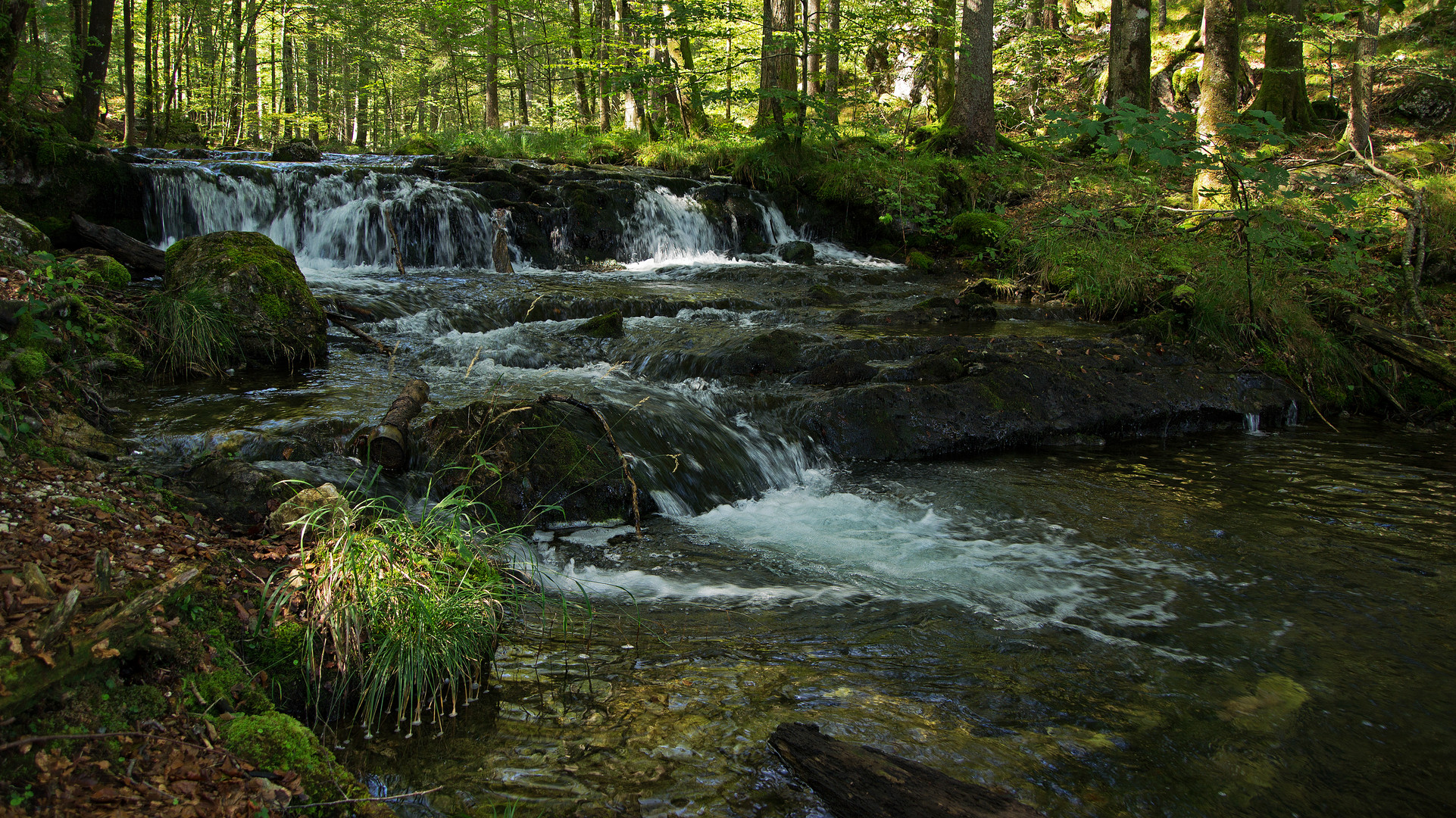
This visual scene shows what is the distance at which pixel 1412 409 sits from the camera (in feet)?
26.5

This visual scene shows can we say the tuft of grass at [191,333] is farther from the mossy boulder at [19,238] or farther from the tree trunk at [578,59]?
the tree trunk at [578,59]

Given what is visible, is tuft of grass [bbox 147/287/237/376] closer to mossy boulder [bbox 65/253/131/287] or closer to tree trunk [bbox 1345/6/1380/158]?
mossy boulder [bbox 65/253/131/287]

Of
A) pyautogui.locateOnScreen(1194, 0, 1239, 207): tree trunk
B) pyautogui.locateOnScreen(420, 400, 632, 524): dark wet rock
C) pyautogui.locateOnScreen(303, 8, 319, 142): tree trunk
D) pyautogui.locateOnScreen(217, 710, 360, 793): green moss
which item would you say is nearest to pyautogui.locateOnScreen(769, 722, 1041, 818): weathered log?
pyautogui.locateOnScreen(217, 710, 360, 793): green moss

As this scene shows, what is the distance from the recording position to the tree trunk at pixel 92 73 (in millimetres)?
12745

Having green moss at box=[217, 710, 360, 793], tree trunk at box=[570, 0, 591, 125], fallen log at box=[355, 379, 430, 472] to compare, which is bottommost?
green moss at box=[217, 710, 360, 793]

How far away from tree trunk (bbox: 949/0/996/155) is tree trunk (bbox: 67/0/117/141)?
15.5 m

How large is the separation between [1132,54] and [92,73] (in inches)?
771

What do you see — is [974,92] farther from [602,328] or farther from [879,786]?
[879,786]

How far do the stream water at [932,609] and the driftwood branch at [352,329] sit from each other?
0.27 metres

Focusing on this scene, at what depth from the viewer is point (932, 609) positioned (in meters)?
4.01

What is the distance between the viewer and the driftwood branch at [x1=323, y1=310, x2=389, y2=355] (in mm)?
7801

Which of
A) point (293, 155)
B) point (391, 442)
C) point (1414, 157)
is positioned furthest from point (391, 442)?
point (1414, 157)

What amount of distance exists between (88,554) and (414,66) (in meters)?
38.0

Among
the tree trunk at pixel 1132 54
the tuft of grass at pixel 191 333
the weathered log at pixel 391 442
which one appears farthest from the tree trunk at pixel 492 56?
the weathered log at pixel 391 442
